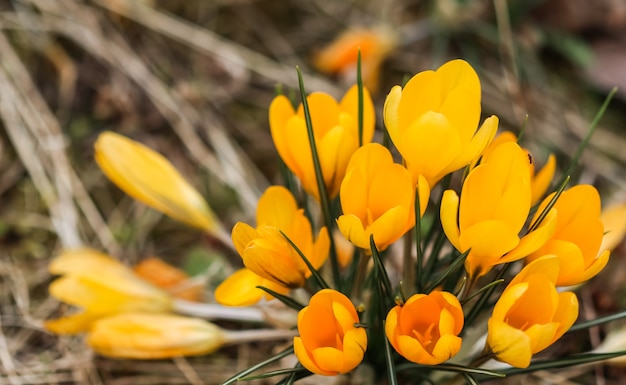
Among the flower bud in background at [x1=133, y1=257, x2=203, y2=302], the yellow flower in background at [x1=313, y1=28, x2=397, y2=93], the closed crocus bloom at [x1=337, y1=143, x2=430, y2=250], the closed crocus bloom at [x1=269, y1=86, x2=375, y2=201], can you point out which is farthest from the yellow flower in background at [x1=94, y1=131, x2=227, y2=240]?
the yellow flower in background at [x1=313, y1=28, x2=397, y2=93]

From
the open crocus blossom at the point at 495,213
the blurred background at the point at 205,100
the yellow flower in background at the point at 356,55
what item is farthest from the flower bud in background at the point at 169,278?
the yellow flower in background at the point at 356,55

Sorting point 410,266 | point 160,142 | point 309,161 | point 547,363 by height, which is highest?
point 160,142

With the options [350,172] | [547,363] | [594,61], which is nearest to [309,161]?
[350,172]

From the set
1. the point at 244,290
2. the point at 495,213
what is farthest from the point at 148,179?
the point at 495,213

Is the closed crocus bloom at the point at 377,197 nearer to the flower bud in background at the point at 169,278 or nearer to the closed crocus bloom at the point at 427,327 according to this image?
the closed crocus bloom at the point at 427,327

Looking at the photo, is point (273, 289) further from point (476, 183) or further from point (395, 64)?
point (395, 64)

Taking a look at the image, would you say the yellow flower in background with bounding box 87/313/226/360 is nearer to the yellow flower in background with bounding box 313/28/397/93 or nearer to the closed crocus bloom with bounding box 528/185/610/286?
the closed crocus bloom with bounding box 528/185/610/286

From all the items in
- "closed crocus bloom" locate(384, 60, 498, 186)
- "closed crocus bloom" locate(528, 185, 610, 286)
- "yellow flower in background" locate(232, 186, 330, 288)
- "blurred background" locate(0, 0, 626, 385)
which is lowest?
"closed crocus bloom" locate(528, 185, 610, 286)
